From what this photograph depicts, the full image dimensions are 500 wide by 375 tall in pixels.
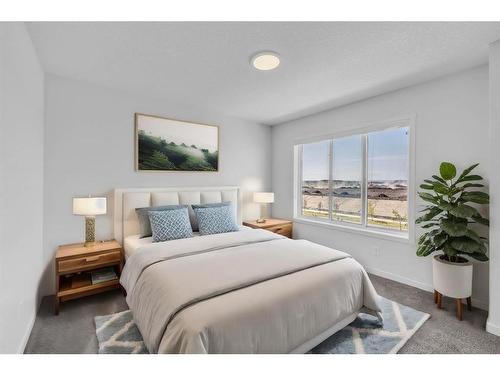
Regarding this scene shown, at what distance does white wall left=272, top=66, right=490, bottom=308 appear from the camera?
233cm

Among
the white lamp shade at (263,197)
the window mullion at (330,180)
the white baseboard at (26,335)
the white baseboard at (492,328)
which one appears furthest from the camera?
the white lamp shade at (263,197)

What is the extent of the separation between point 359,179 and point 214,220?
217 centimetres

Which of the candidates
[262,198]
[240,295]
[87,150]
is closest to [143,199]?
[87,150]

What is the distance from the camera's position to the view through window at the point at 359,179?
3070mm

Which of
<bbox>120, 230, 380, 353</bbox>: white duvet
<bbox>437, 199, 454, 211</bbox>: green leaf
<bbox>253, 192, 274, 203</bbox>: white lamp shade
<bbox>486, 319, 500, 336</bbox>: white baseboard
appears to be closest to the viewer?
<bbox>120, 230, 380, 353</bbox>: white duvet

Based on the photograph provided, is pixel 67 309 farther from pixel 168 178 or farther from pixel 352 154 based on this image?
pixel 352 154

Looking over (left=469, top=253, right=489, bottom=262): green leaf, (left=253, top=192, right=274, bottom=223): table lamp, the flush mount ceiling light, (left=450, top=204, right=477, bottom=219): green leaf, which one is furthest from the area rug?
the flush mount ceiling light

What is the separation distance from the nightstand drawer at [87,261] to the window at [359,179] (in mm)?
2955

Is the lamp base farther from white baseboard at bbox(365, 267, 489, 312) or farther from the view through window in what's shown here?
white baseboard at bbox(365, 267, 489, 312)

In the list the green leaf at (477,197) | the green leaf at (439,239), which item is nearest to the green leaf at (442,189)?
the green leaf at (477,197)

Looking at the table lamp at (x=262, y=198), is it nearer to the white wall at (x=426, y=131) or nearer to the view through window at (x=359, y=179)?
the view through window at (x=359, y=179)

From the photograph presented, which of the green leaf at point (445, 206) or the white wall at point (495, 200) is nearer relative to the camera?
the white wall at point (495, 200)
